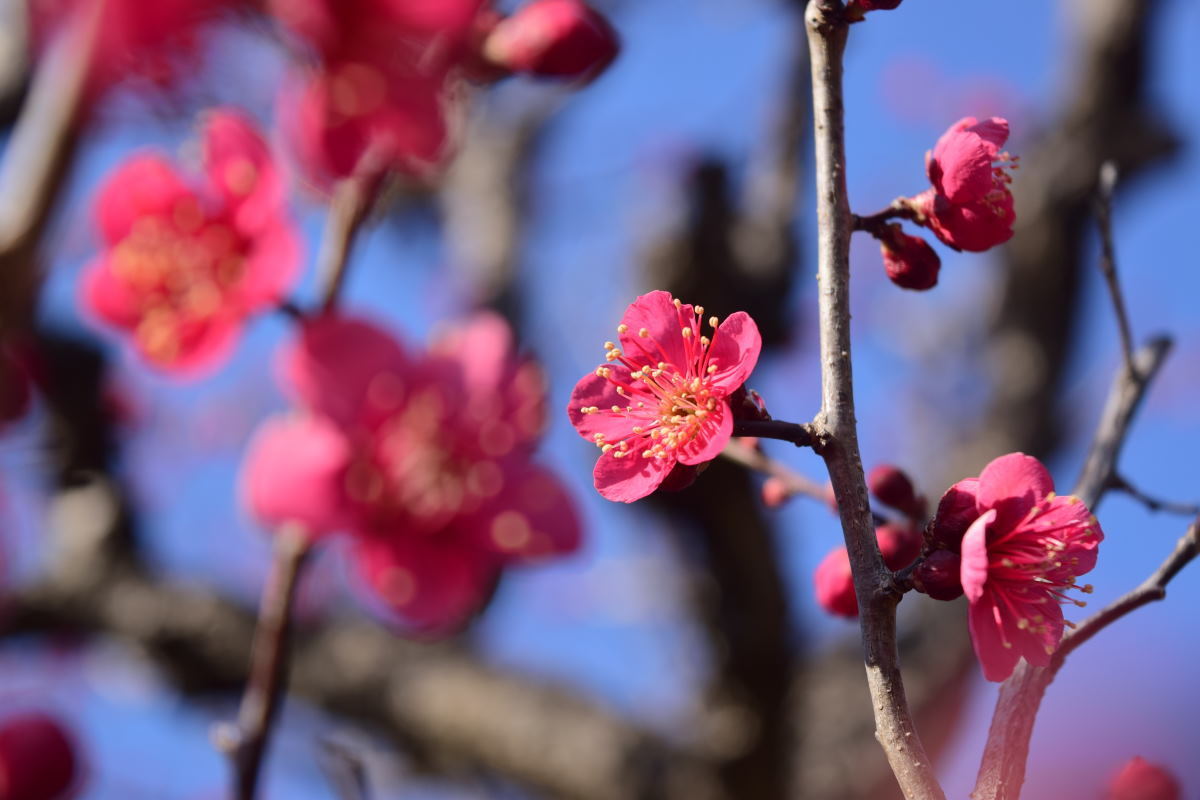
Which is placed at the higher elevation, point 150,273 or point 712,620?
point 150,273

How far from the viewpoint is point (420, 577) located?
1131 mm

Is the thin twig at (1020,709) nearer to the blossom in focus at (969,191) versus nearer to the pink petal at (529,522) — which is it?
the blossom in focus at (969,191)

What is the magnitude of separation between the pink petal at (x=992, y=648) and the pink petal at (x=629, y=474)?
9.2 inches

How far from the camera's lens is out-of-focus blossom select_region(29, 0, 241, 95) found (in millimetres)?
567

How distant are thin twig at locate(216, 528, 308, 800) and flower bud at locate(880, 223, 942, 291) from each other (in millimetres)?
580

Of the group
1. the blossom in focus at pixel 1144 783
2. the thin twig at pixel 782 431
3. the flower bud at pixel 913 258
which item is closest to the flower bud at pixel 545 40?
the flower bud at pixel 913 258

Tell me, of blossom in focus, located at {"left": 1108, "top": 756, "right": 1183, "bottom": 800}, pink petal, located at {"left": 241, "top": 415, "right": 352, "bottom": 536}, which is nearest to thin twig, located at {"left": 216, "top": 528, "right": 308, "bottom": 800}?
pink petal, located at {"left": 241, "top": 415, "right": 352, "bottom": 536}

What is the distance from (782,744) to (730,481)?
76 centimetres

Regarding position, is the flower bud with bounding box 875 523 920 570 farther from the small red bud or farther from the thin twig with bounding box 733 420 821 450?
the thin twig with bounding box 733 420 821 450

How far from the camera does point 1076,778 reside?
3.30 ft

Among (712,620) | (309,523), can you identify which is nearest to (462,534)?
(309,523)

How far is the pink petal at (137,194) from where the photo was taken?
135cm

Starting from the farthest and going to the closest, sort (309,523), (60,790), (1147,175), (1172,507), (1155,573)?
1. (1147,175)
2. (60,790)
3. (1172,507)
4. (309,523)
5. (1155,573)

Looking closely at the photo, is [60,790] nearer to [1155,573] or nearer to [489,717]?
[1155,573]
